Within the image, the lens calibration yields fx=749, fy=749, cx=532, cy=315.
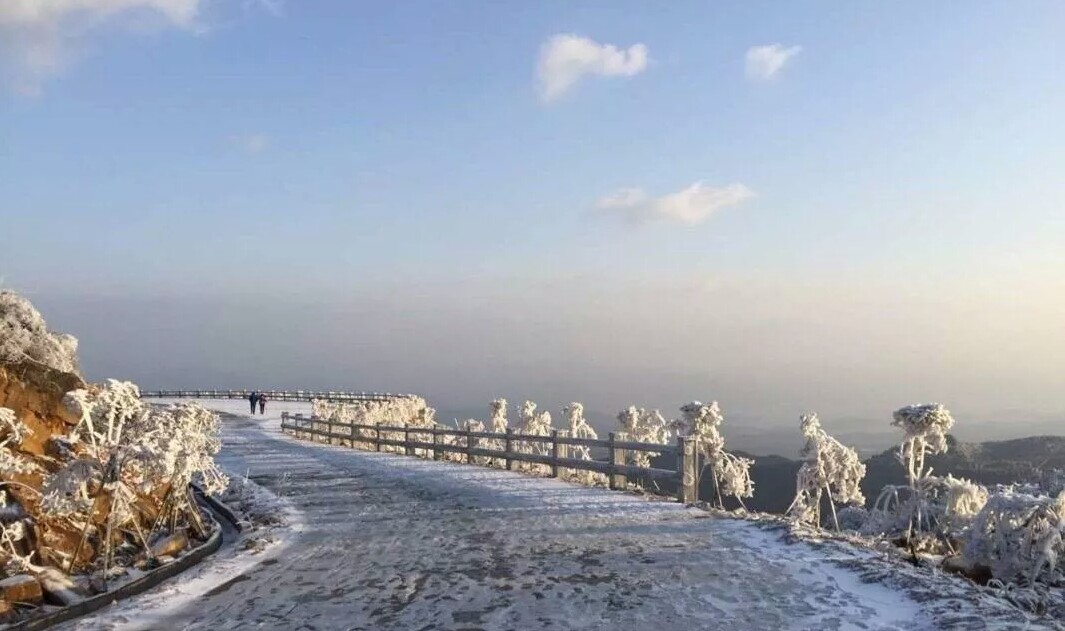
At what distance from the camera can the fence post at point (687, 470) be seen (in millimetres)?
13391

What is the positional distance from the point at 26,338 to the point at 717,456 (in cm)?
1250

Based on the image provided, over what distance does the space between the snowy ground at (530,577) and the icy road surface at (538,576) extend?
0.08 ft

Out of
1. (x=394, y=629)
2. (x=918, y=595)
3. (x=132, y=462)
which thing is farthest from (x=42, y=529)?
(x=918, y=595)

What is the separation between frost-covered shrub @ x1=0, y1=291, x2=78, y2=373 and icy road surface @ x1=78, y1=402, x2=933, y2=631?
15.5 feet

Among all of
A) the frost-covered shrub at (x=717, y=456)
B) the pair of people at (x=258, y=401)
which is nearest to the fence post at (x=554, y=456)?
the frost-covered shrub at (x=717, y=456)

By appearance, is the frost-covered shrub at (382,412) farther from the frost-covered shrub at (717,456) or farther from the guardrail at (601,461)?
the frost-covered shrub at (717,456)

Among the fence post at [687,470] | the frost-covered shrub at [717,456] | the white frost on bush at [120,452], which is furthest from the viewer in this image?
the frost-covered shrub at [717,456]

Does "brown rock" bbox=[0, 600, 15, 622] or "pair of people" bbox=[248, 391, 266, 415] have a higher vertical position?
"pair of people" bbox=[248, 391, 266, 415]

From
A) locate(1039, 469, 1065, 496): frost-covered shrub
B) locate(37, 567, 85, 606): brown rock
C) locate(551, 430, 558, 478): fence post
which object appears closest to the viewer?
locate(37, 567, 85, 606): brown rock

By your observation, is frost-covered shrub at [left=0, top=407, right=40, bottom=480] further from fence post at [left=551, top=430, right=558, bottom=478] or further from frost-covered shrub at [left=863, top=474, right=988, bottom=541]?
fence post at [left=551, top=430, right=558, bottom=478]

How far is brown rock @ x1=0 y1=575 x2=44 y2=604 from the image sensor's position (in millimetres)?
7191

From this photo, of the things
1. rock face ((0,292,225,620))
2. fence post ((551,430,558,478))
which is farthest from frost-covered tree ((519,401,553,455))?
rock face ((0,292,225,620))

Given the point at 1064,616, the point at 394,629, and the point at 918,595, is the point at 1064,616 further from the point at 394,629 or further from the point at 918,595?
the point at 394,629

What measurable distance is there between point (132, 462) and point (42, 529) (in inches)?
50.4
